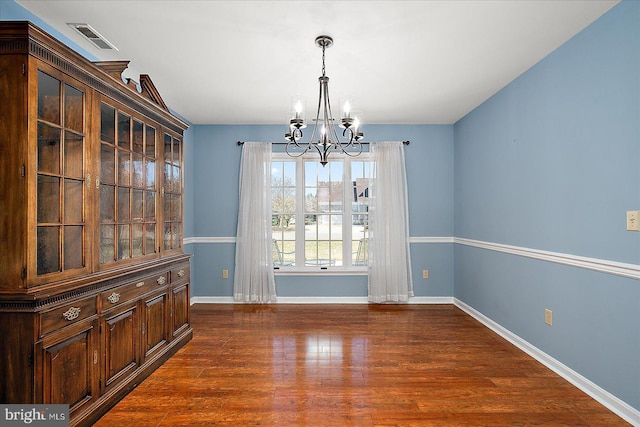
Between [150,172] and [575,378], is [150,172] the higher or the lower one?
the higher one

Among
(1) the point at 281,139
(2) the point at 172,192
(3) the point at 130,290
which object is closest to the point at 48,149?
(3) the point at 130,290

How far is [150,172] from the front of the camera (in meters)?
2.96

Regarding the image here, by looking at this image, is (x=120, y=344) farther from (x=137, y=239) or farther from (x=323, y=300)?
(x=323, y=300)

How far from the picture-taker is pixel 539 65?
3.04 m

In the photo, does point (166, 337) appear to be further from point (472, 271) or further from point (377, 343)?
point (472, 271)

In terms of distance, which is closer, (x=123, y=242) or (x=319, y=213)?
(x=123, y=242)

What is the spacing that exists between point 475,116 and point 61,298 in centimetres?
442

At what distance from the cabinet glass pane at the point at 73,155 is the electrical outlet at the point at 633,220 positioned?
3.33 metres

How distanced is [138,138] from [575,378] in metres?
3.79

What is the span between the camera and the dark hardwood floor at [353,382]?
2.22 m

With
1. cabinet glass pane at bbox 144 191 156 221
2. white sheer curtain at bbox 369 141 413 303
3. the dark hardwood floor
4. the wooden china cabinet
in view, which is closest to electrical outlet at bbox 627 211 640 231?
the dark hardwood floor

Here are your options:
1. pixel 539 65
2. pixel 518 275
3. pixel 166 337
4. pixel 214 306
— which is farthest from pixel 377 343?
pixel 539 65

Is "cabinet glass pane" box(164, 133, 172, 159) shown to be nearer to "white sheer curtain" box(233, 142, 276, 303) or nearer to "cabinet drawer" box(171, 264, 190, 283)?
"cabinet drawer" box(171, 264, 190, 283)

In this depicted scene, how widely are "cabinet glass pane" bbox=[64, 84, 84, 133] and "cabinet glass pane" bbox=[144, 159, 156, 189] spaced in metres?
0.78
